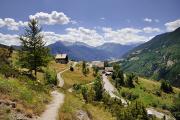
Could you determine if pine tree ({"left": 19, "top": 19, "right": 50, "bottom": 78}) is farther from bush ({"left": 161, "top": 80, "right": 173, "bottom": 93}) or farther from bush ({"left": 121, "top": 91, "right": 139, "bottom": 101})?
bush ({"left": 161, "top": 80, "right": 173, "bottom": 93})

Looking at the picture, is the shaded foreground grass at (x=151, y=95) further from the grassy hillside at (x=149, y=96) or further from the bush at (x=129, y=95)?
the bush at (x=129, y=95)

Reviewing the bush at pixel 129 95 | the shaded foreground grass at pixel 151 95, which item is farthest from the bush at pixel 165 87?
the bush at pixel 129 95

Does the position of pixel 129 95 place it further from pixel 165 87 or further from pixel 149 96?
pixel 165 87

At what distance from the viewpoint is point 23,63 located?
63625mm

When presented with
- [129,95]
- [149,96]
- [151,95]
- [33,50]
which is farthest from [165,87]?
[33,50]

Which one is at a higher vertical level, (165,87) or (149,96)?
(165,87)

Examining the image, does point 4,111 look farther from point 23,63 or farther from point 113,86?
point 113,86

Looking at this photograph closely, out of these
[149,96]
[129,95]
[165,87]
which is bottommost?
[149,96]

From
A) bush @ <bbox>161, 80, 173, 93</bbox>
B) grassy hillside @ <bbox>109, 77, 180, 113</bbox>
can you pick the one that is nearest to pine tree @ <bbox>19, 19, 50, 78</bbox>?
grassy hillside @ <bbox>109, 77, 180, 113</bbox>

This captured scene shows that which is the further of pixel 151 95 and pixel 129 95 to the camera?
pixel 151 95

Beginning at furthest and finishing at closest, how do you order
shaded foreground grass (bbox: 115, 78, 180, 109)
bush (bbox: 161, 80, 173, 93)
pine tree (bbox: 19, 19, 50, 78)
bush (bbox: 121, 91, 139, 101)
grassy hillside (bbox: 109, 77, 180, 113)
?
bush (bbox: 161, 80, 173, 93)
shaded foreground grass (bbox: 115, 78, 180, 109)
grassy hillside (bbox: 109, 77, 180, 113)
bush (bbox: 121, 91, 139, 101)
pine tree (bbox: 19, 19, 50, 78)

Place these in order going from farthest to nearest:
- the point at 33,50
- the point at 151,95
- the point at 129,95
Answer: the point at 151,95
the point at 129,95
the point at 33,50

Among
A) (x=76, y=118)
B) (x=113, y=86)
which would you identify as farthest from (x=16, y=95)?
(x=113, y=86)

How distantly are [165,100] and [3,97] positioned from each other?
129 metres
